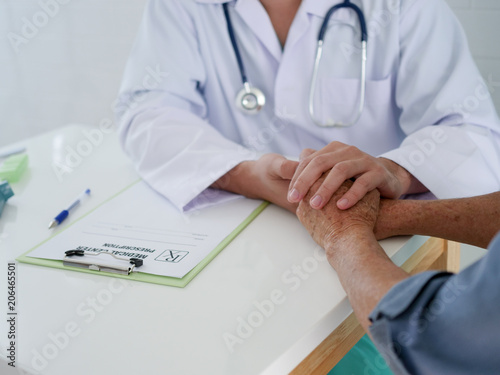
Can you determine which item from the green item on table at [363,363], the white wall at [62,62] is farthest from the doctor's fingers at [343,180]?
the white wall at [62,62]

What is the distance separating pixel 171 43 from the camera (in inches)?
50.6

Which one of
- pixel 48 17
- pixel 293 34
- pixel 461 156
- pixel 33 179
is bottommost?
pixel 461 156

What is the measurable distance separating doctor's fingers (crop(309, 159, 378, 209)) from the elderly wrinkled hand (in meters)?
0.01

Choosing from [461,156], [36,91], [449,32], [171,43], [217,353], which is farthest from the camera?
[36,91]

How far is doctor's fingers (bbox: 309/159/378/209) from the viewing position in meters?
0.83

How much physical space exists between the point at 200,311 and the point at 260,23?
0.80 m

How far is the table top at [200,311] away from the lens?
60 centimetres

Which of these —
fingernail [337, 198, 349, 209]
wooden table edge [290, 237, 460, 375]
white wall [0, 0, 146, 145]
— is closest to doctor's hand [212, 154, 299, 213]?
fingernail [337, 198, 349, 209]

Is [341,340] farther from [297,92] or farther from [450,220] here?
[297,92]

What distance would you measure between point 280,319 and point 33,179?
0.77 meters

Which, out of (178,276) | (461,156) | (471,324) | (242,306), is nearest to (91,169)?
(178,276)

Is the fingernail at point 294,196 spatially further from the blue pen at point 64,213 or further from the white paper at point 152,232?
the blue pen at point 64,213

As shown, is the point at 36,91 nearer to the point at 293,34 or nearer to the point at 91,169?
the point at 91,169

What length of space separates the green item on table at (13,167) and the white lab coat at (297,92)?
9.4 inches
